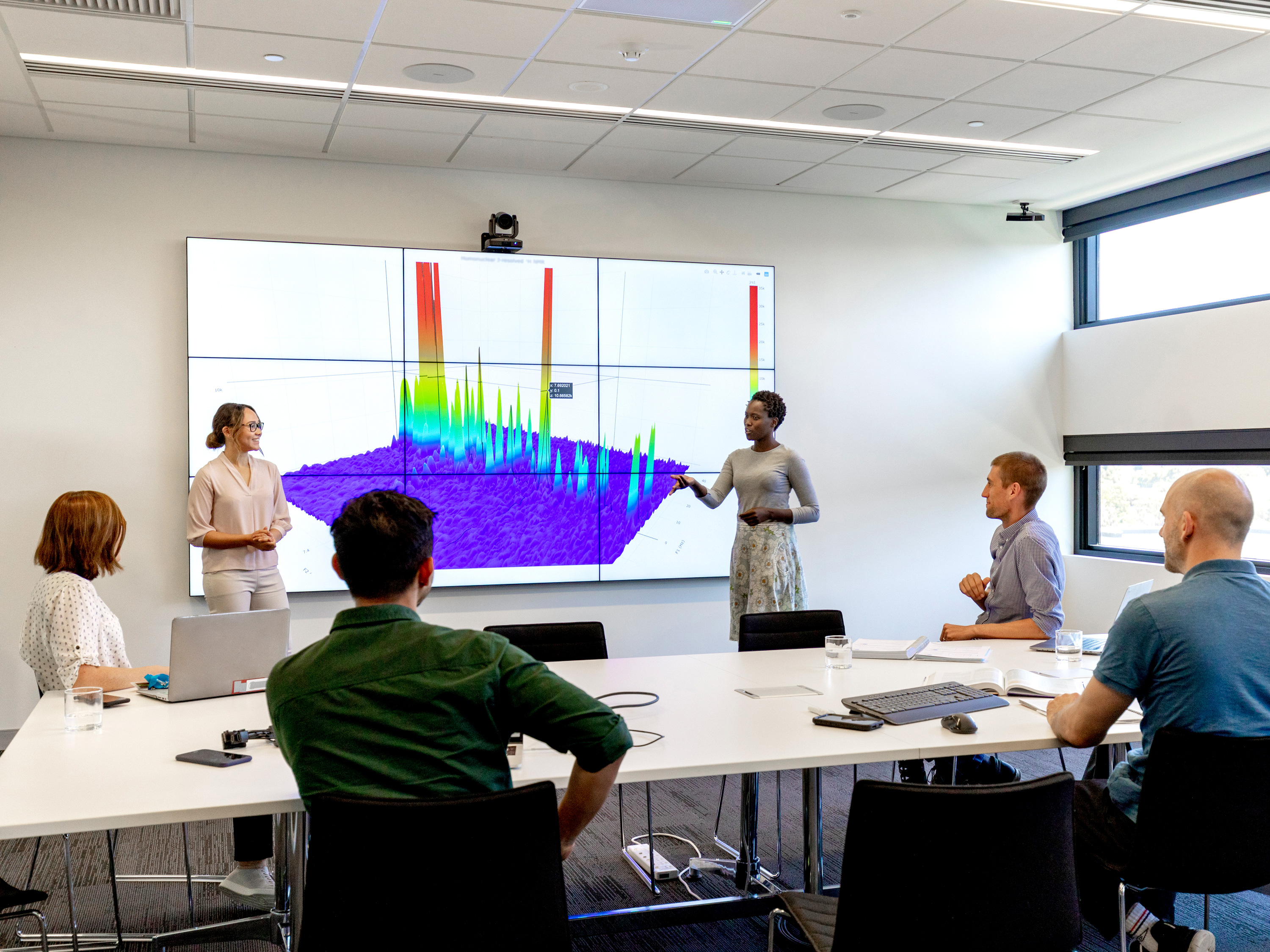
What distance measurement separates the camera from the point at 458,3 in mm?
3857

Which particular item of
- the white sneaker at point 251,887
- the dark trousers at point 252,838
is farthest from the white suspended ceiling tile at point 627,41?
the white sneaker at point 251,887

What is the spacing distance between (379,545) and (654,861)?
2.34 metres

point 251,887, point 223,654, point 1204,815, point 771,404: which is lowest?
point 251,887

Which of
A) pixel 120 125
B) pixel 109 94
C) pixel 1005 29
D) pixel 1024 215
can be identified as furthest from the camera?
pixel 1024 215

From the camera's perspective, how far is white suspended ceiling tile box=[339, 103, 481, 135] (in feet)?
16.4

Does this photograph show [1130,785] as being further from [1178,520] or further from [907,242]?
[907,242]

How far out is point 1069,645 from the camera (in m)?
3.49

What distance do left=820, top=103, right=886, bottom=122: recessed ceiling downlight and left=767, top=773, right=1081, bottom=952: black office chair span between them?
390cm

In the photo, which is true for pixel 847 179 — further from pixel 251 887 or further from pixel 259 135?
pixel 251 887

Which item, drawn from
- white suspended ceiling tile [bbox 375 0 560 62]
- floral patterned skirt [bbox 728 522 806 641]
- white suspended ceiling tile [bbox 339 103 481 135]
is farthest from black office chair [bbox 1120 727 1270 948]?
white suspended ceiling tile [bbox 339 103 481 135]

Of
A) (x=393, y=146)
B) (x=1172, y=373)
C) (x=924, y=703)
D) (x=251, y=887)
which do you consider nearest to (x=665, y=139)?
(x=393, y=146)

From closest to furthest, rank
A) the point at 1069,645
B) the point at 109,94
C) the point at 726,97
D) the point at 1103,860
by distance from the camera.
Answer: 1. the point at 1103,860
2. the point at 1069,645
3. the point at 109,94
4. the point at 726,97

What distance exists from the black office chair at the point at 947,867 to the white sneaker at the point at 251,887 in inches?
86.3

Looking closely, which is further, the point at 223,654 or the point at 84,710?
the point at 223,654
